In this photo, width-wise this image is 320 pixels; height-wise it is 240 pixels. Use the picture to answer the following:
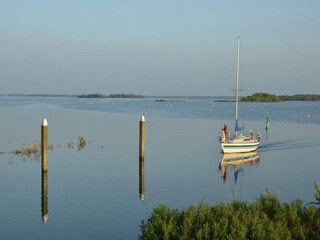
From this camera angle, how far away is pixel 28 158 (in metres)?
36.9

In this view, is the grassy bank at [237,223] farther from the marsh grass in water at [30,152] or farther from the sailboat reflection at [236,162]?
the marsh grass in water at [30,152]

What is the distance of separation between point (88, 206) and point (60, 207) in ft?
3.81

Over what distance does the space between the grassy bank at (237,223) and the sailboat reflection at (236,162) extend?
1942cm

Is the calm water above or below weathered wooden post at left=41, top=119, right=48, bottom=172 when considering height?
below

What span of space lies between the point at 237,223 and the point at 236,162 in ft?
98.0

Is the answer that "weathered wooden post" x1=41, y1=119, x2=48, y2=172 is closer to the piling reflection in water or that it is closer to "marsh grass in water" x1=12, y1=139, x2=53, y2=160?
the piling reflection in water

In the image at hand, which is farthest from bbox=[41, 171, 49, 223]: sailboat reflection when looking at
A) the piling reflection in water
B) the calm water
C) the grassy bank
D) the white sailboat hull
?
the white sailboat hull

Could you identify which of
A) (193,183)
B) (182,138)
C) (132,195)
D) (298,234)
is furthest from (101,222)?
(182,138)

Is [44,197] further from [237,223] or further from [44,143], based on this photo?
[237,223]

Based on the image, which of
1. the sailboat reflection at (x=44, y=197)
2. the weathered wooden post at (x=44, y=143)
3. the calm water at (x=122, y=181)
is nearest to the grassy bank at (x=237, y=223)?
the calm water at (x=122, y=181)

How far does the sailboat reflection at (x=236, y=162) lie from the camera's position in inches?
1336

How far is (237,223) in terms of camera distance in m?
9.74

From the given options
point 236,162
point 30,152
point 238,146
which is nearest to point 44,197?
point 30,152

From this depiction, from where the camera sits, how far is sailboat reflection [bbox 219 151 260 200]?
33.9 m
